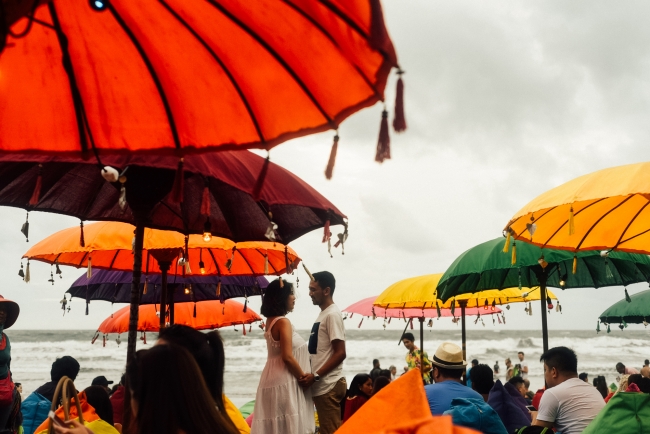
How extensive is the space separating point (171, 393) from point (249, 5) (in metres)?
1.41

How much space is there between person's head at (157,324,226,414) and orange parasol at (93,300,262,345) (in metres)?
7.28

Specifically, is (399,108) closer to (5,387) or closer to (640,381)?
(5,387)

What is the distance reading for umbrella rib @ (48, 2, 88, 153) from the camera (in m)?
2.18

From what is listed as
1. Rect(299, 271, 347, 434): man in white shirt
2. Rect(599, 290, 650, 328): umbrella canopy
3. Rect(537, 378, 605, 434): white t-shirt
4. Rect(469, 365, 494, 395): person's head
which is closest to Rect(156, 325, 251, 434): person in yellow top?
Rect(299, 271, 347, 434): man in white shirt

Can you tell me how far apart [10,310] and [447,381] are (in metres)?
4.55

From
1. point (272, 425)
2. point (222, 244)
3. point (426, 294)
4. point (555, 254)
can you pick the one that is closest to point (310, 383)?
point (272, 425)

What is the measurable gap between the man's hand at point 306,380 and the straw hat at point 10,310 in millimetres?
3385

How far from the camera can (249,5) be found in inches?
80.0

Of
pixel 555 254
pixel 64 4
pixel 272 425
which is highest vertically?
pixel 64 4

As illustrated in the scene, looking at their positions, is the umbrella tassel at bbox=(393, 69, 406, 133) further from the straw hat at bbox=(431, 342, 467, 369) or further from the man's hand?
the straw hat at bbox=(431, 342, 467, 369)

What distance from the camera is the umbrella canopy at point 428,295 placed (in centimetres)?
1023

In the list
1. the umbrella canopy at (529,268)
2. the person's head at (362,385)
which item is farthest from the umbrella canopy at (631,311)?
the person's head at (362,385)

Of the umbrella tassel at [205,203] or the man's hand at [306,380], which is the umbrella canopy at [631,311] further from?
the umbrella tassel at [205,203]

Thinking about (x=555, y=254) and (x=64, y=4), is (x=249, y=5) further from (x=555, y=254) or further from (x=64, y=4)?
(x=555, y=254)
